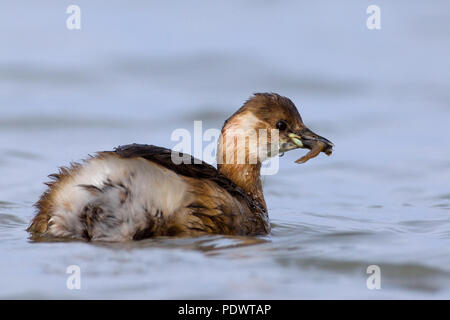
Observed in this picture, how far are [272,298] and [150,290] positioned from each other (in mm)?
706

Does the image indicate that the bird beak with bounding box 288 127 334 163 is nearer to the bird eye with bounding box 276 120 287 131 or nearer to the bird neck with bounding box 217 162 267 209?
the bird eye with bounding box 276 120 287 131

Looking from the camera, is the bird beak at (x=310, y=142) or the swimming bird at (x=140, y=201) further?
the bird beak at (x=310, y=142)

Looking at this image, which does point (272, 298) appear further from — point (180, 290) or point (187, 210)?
point (187, 210)

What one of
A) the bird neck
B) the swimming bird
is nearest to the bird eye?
the bird neck

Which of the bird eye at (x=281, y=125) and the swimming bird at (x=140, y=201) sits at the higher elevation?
the bird eye at (x=281, y=125)

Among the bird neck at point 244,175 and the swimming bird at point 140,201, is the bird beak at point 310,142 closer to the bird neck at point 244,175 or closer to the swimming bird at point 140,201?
the bird neck at point 244,175

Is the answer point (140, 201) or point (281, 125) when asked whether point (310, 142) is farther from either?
point (140, 201)

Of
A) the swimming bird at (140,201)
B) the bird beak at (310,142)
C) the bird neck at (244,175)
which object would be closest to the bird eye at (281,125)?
the bird beak at (310,142)

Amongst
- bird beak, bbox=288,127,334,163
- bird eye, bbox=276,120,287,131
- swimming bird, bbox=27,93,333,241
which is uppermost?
bird eye, bbox=276,120,287,131

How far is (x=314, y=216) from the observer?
884 cm

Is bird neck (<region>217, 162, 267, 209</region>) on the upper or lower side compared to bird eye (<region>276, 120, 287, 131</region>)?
lower

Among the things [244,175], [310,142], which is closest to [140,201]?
[244,175]

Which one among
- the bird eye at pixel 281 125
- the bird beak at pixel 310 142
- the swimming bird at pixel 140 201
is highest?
the bird eye at pixel 281 125
